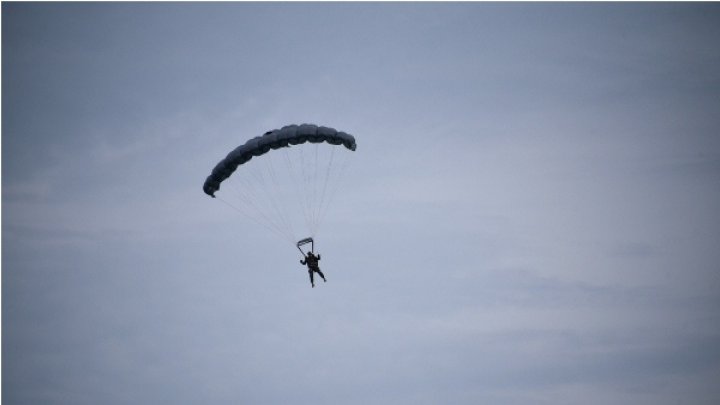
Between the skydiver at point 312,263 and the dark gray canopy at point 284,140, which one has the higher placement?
the dark gray canopy at point 284,140

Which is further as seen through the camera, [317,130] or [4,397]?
[4,397]

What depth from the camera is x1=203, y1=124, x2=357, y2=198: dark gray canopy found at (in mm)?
37625

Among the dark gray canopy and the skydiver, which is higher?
the dark gray canopy

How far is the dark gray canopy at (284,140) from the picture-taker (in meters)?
37.6

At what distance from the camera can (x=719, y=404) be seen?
365 feet

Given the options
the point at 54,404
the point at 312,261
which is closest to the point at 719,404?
the point at 312,261

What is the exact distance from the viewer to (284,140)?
37656 millimetres

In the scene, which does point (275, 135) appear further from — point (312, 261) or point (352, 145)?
point (312, 261)

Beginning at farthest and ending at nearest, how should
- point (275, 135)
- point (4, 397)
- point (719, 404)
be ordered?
point (4, 397) < point (719, 404) < point (275, 135)

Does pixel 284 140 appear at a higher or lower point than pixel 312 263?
higher

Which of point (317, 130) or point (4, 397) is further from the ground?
point (4, 397)

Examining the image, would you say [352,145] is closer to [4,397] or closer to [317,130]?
[317,130]

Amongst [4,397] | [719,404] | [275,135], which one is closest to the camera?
[275,135]

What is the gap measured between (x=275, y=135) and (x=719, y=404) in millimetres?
99173
